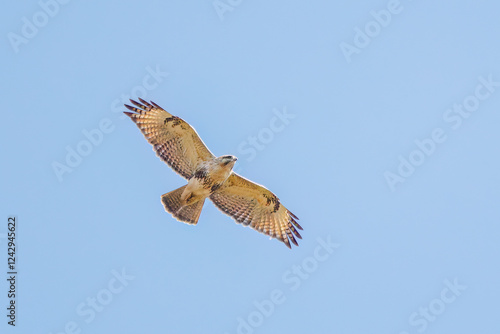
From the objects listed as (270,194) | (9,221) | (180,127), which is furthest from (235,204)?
(9,221)

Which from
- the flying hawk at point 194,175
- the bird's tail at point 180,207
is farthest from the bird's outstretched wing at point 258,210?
the bird's tail at point 180,207

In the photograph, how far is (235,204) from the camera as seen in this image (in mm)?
16391

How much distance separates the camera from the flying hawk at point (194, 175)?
15.5 m

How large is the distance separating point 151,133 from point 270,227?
297 centimetres

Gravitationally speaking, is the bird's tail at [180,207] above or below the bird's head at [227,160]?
below

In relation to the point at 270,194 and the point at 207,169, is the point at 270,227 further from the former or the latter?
the point at 207,169

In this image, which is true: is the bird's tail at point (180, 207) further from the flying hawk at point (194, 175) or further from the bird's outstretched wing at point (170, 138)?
the bird's outstretched wing at point (170, 138)

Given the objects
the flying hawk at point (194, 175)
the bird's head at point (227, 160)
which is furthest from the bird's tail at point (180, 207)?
the bird's head at point (227, 160)

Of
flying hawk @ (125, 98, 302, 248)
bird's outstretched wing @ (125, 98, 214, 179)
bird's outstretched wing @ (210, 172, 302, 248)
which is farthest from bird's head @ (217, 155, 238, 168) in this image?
bird's outstretched wing @ (210, 172, 302, 248)

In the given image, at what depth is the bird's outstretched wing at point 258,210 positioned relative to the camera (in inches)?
639

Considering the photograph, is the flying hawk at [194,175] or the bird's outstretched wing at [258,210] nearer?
the flying hawk at [194,175]

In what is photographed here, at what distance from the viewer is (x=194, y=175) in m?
15.7

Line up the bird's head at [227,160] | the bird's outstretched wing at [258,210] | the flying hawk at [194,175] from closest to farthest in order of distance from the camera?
the bird's head at [227,160], the flying hawk at [194,175], the bird's outstretched wing at [258,210]

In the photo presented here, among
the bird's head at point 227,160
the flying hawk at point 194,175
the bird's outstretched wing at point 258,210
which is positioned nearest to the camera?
the bird's head at point 227,160
